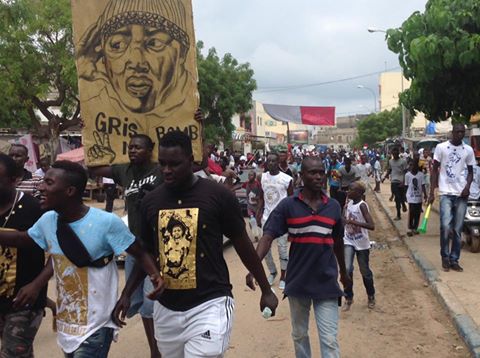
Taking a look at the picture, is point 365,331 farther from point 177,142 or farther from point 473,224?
point 473,224

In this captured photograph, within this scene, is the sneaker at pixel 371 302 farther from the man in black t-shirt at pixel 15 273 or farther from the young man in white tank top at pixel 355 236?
the man in black t-shirt at pixel 15 273

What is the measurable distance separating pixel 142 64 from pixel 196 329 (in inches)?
96.4

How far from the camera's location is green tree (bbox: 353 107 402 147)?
7038 cm

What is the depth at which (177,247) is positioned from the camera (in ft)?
9.82

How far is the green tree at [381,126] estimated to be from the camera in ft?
231

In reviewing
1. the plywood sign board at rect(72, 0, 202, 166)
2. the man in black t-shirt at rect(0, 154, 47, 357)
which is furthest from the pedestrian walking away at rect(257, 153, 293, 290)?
the man in black t-shirt at rect(0, 154, 47, 357)

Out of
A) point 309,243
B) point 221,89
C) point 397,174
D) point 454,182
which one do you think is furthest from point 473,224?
point 221,89

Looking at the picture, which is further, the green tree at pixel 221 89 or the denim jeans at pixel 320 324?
the green tree at pixel 221 89

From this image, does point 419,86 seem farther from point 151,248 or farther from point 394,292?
point 151,248

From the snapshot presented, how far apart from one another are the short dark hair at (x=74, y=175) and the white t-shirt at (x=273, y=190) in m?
4.62

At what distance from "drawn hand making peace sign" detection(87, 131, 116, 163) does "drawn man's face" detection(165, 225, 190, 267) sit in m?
1.82

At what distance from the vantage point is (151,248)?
319cm

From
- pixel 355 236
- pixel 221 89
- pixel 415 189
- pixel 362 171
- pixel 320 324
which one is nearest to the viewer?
pixel 320 324

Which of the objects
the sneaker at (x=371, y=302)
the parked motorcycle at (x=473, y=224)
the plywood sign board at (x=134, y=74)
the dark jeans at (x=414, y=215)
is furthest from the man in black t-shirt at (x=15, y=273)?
the dark jeans at (x=414, y=215)
